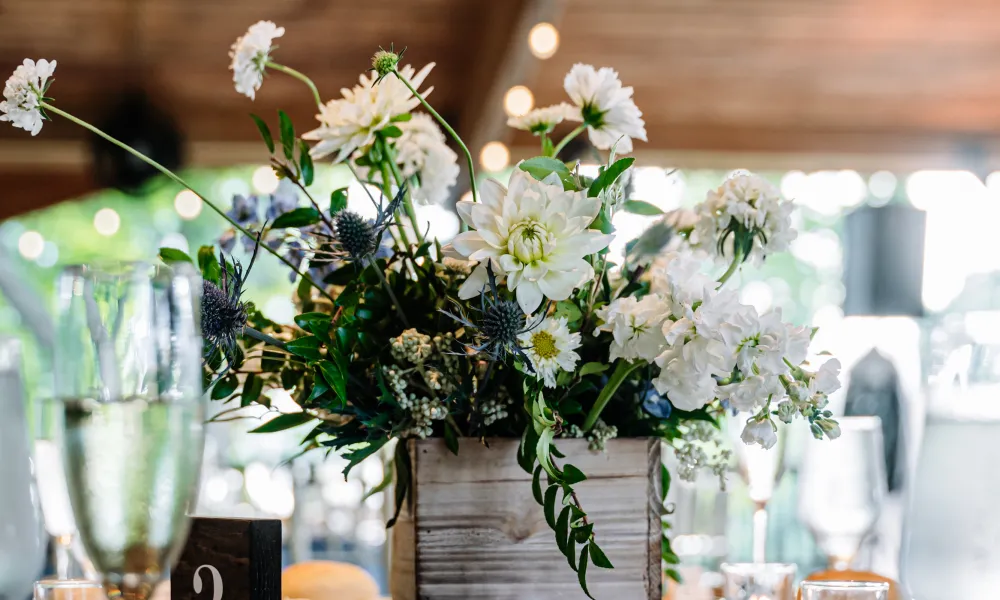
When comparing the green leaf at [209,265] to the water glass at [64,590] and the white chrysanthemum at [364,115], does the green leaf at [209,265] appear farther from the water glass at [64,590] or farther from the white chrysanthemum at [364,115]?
the water glass at [64,590]

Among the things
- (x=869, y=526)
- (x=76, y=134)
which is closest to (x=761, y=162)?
(x=76, y=134)

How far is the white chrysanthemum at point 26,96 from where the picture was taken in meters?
0.65

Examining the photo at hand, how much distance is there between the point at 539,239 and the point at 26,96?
375mm

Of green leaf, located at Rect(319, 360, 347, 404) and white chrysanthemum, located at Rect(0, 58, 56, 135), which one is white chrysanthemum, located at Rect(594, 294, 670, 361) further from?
white chrysanthemum, located at Rect(0, 58, 56, 135)

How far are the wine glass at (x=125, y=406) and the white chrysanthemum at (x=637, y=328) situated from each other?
11.0 inches

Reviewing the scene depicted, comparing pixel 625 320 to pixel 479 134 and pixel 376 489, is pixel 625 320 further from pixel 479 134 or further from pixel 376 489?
pixel 479 134

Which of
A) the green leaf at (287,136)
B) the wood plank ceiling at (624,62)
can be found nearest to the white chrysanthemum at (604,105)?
the green leaf at (287,136)

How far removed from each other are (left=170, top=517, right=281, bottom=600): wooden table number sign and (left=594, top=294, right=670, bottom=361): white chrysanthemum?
0.27m

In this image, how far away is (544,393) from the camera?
0.68m

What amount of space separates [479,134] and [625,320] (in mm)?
3448

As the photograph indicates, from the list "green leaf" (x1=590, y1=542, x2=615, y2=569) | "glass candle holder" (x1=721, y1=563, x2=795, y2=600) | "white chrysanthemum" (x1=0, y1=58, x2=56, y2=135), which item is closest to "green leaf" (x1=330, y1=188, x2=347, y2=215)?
"white chrysanthemum" (x1=0, y1=58, x2=56, y2=135)

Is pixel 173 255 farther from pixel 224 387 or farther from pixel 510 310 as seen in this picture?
pixel 510 310

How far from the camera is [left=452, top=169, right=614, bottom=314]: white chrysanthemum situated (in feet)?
1.95

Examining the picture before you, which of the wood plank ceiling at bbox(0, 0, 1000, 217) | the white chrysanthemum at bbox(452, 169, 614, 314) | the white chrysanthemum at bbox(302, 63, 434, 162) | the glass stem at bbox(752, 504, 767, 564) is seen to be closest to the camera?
the white chrysanthemum at bbox(452, 169, 614, 314)
